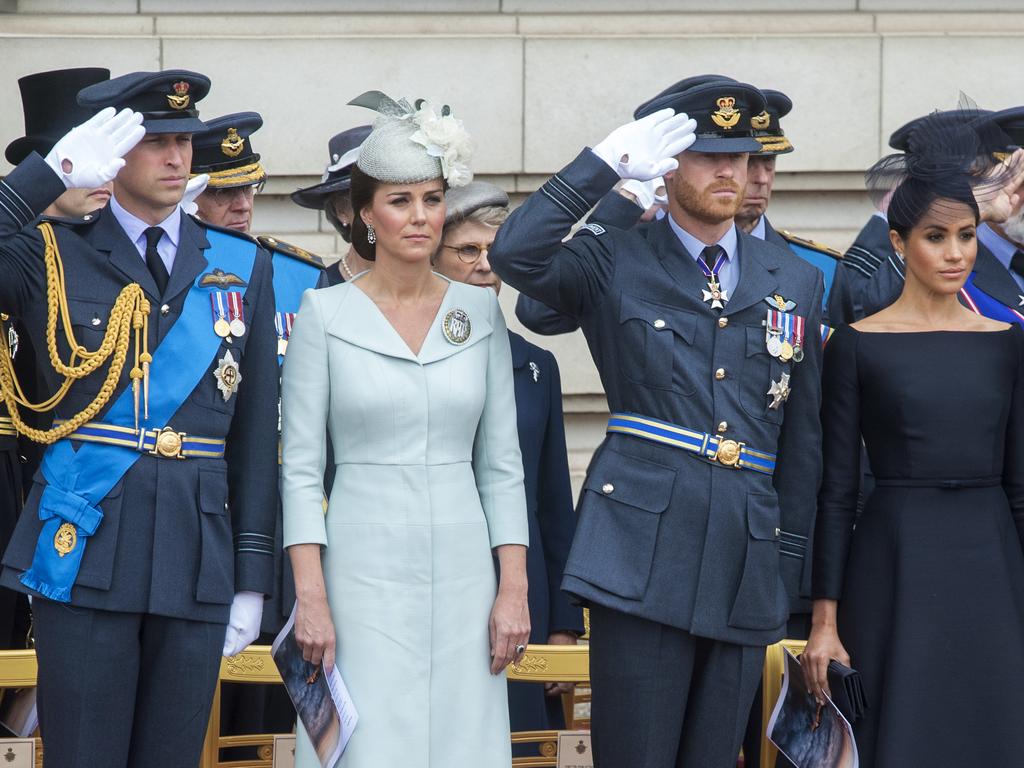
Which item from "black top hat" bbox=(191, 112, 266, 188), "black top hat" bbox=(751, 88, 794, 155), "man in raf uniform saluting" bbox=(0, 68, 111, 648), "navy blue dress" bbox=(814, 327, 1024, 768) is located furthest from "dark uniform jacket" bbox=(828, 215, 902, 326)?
"man in raf uniform saluting" bbox=(0, 68, 111, 648)

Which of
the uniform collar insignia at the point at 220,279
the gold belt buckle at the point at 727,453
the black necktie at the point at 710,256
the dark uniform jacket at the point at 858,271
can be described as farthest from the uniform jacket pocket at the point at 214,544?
the dark uniform jacket at the point at 858,271

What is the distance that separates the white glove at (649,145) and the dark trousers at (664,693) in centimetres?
98

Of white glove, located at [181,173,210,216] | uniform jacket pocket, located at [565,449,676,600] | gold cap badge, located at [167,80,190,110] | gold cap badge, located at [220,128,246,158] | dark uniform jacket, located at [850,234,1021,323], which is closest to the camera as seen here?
uniform jacket pocket, located at [565,449,676,600]

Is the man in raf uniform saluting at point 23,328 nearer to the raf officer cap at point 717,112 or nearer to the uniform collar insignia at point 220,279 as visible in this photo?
the uniform collar insignia at point 220,279

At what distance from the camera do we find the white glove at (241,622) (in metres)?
4.22

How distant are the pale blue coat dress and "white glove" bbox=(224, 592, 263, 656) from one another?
0.85 feet

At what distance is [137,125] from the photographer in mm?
4125

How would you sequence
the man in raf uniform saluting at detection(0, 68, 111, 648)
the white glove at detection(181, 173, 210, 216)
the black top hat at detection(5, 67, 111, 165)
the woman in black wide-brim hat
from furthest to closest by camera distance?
the white glove at detection(181, 173, 210, 216) < the black top hat at detection(5, 67, 111, 165) < the woman in black wide-brim hat < the man in raf uniform saluting at detection(0, 68, 111, 648)

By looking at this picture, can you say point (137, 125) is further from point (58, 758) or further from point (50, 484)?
point (58, 758)

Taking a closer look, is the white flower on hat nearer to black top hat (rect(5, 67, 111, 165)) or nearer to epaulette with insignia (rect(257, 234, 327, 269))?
epaulette with insignia (rect(257, 234, 327, 269))

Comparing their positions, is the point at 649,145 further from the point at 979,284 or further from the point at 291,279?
the point at 291,279

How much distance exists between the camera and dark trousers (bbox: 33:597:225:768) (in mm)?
4016

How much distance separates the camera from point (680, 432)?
4.23m

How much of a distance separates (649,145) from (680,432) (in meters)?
0.63
